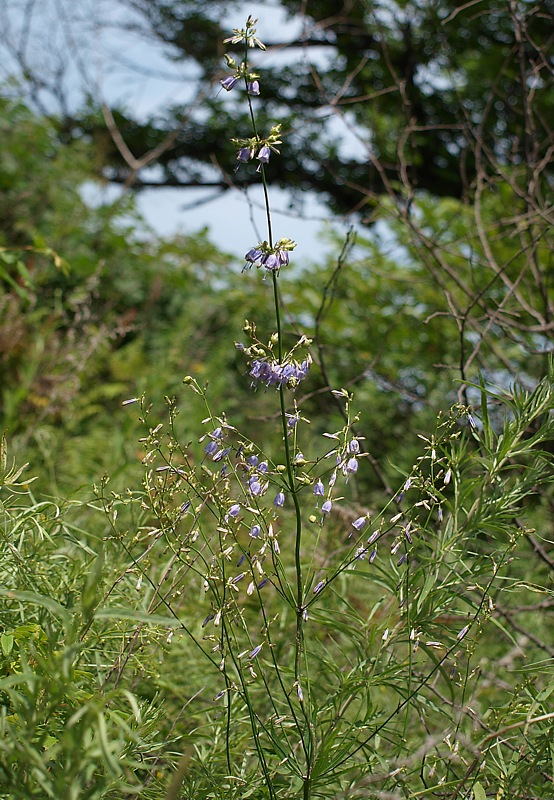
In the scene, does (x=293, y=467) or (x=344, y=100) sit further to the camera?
(x=344, y=100)

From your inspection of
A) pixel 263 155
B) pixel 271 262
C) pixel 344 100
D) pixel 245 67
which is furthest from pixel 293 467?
pixel 344 100

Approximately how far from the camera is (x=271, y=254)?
3.39 ft

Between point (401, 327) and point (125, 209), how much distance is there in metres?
2.96

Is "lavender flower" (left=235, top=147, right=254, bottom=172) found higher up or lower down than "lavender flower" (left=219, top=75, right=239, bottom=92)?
lower down

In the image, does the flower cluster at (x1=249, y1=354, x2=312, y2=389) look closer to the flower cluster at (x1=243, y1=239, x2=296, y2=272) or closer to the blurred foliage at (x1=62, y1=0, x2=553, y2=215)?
the flower cluster at (x1=243, y1=239, x2=296, y2=272)

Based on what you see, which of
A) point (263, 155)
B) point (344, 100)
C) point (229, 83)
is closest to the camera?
point (263, 155)

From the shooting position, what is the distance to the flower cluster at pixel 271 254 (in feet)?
3.36

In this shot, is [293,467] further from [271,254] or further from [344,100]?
[344,100]

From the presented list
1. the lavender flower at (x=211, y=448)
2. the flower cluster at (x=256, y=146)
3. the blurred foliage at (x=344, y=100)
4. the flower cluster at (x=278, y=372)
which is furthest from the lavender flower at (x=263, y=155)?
the blurred foliage at (x=344, y=100)

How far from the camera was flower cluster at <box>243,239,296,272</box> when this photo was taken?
3.36 ft

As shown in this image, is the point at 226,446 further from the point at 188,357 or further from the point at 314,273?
the point at 314,273

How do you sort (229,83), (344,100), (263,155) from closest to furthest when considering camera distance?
1. (263,155)
2. (229,83)
3. (344,100)

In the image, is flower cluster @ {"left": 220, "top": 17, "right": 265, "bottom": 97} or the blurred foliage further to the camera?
the blurred foliage

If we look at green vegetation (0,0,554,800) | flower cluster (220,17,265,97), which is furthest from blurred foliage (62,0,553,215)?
flower cluster (220,17,265,97)
